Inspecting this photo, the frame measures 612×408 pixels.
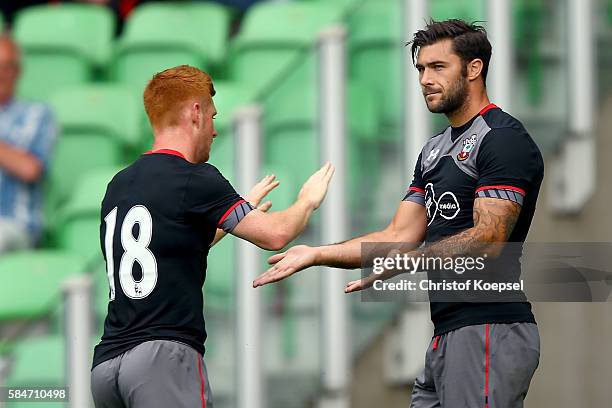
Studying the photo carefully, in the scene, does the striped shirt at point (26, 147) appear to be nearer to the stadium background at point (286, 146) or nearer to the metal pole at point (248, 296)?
the stadium background at point (286, 146)

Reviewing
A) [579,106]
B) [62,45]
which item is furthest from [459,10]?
[62,45]

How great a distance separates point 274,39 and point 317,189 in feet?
11.2

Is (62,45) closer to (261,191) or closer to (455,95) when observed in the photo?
(261,191)

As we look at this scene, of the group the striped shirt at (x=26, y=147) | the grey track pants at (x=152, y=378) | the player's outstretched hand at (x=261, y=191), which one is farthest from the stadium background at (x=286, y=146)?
the grey track pants at (x=152, y=378)

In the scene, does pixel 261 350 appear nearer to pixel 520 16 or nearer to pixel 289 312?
pixel 289 312

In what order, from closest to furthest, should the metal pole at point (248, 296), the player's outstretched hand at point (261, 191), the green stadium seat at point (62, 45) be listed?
the player's outstretched hand at point (261, 191) → the metal pole at point (248, 296) → the green stadium seat at point (62, 45)

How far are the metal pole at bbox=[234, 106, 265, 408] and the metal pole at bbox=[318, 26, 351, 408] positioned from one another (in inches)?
13.5

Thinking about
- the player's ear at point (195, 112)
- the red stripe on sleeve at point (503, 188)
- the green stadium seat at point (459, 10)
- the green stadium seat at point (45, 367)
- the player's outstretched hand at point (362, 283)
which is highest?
the green stadium seat at point (459, 10)

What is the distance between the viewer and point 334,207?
6867 millimetres

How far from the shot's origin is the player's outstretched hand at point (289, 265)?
486cm

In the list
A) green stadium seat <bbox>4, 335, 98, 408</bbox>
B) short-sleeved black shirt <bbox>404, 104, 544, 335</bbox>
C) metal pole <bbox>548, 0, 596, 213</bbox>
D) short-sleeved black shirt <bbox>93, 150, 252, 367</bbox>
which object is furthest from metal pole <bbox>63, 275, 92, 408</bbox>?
metal pole <bbox>548, 0, 596, 213</bbox>

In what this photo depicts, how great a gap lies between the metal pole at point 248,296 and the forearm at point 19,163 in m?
1.63

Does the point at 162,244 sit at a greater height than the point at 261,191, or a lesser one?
lesser

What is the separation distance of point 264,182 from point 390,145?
6.02ft
